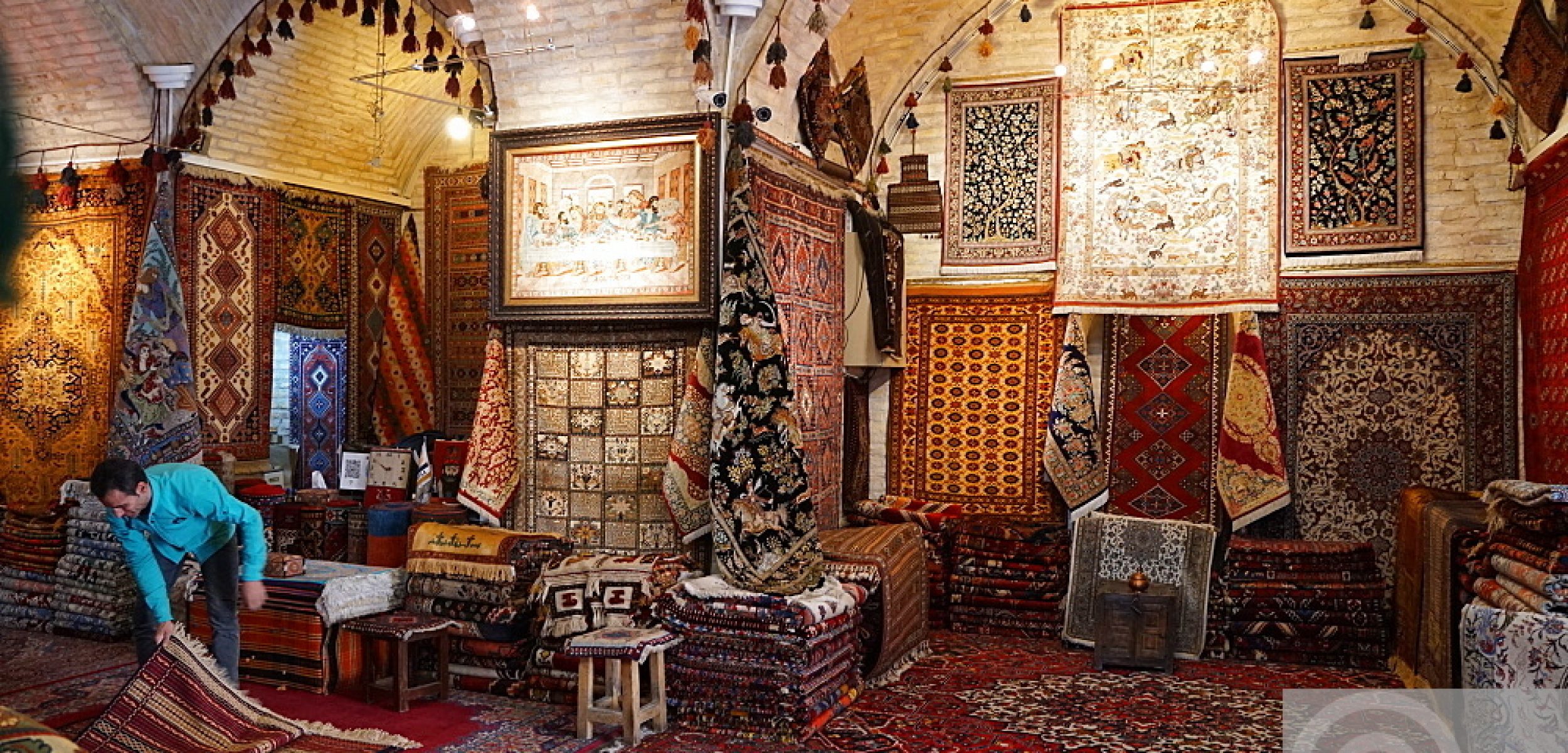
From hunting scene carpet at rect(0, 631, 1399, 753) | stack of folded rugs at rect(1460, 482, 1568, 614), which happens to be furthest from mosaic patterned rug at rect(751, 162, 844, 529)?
stack of folded rugs at rect(1460, 482, 1568, 614)

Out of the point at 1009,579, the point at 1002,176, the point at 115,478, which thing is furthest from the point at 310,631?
the point at 1002,176

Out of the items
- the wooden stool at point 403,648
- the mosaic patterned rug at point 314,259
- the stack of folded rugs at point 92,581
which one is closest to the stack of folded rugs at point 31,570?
the stack of folded rugs at point 92,581

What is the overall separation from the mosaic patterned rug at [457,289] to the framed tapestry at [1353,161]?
19.8 ft

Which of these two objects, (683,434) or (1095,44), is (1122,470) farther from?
(683,434)

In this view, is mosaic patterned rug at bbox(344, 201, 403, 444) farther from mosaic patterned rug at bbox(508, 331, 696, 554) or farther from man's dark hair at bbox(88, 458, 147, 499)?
man's dark hair at bbox(88, 458, 147, 499)

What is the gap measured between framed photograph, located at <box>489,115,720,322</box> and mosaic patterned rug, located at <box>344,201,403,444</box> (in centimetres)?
331

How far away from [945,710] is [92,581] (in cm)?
528

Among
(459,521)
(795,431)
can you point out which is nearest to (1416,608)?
(795,431)

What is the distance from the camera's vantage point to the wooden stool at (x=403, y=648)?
18.0 feet

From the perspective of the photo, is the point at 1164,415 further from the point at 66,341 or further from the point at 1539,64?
the point at 66,341

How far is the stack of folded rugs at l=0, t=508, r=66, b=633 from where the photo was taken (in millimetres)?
7410

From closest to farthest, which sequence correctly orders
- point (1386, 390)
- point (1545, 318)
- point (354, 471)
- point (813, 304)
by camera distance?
point (1545, 318), point (813, 304), point (1386, 390), point (354, 471)

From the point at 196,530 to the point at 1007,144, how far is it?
18.7 feet

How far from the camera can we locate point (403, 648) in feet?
17.9
